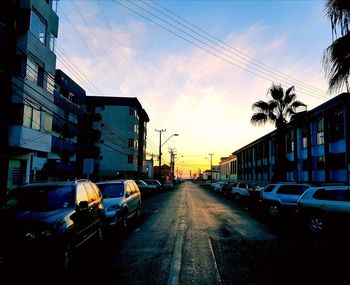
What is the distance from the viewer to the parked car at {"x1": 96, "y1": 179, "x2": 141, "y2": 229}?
37.2 ft

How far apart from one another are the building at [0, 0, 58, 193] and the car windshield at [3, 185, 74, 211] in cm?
1185

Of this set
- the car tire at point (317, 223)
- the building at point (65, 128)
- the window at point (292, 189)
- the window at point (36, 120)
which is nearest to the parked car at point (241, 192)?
the window at point (292, 189)

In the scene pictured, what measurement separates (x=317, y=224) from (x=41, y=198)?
8873 mm

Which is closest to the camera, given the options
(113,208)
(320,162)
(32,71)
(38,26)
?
(113,208)

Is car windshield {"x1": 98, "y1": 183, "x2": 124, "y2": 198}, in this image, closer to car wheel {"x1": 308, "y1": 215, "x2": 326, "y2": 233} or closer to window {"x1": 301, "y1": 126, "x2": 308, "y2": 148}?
car wheel {"x1": 308, "y1": 215, "x2": 326, "y2": 233}

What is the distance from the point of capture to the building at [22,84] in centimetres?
2039

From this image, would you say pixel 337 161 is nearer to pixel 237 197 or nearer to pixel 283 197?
pixel 237 197

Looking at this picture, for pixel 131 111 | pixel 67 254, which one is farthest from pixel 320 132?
pixel 131 111

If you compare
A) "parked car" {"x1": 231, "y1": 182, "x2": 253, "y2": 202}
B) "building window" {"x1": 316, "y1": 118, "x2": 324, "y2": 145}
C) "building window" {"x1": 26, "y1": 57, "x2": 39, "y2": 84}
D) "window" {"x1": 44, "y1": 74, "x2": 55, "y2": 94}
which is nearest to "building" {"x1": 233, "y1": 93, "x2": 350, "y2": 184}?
"building window" {"x1": 316, "y1": 118, "x2": 324, "y2": 145}

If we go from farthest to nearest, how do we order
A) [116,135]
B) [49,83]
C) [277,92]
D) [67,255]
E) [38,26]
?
[116,135]
[277,92]
[49,83]
[38,26]
[67,255]

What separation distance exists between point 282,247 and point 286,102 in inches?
859

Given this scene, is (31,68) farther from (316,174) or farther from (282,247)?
(316,174)

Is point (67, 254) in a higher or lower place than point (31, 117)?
lower

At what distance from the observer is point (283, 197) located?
1627 centimetres
